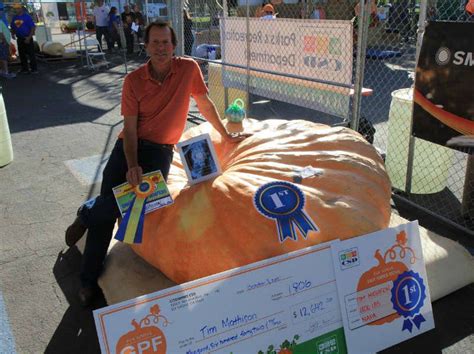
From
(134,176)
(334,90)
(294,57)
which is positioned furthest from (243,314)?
(294,57)

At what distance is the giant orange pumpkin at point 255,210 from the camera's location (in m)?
2.41

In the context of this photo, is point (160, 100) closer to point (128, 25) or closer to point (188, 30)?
A: point (188, 30)

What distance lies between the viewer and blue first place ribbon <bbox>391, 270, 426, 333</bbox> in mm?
2299

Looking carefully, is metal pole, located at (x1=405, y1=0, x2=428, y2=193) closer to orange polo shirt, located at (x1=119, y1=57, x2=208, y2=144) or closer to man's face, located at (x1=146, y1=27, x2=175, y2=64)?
orange polo shirt, located at (x1=119, y1=57, x2=208, y2=144)

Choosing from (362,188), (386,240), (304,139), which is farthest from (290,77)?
(386,240)

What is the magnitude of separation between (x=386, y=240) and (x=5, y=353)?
7.16ft

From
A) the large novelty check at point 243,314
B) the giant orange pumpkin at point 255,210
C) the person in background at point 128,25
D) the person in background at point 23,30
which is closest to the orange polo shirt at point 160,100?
the giant orange pumpkin at point 255,210

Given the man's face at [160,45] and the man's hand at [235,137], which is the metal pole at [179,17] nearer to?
the man's hand at [235,137]

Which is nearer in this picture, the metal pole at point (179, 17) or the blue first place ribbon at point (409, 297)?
the blue first place ribbon at point (409, 297)

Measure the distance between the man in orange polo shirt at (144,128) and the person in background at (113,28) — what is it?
573 inches

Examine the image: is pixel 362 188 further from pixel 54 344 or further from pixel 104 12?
pixel 104 12

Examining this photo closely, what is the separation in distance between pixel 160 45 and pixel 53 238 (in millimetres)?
1946

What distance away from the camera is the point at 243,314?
1974mm

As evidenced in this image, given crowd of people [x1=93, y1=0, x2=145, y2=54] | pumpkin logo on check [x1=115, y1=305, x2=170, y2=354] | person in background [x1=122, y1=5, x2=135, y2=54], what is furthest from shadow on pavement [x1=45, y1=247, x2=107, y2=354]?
person in background [x1=122, y1=5, x2=135, y2=54]
